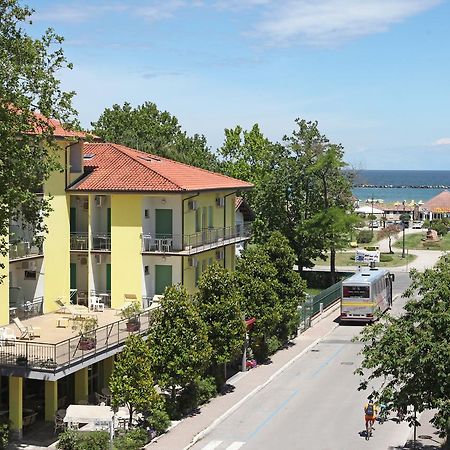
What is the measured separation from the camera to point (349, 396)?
33.9m

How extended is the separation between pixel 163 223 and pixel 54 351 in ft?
41.8

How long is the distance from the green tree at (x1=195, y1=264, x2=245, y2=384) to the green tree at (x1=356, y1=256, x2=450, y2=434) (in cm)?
835

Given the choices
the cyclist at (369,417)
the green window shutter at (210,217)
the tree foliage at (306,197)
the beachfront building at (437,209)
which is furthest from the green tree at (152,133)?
the beachfront building at (437,209)

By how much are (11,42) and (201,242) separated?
1714 centimetres

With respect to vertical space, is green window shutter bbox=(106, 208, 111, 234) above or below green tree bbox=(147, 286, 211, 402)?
above

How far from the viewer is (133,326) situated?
1261 inches

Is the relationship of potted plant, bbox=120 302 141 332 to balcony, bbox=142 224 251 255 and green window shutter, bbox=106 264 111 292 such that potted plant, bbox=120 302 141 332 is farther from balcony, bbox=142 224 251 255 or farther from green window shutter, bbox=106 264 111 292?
green window shutter, bbox=106 264 111 292

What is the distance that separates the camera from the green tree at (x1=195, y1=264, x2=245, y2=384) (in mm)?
31656

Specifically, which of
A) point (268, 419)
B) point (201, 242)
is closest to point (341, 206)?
point (201, 242)

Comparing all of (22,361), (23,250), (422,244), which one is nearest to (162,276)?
(23,250)

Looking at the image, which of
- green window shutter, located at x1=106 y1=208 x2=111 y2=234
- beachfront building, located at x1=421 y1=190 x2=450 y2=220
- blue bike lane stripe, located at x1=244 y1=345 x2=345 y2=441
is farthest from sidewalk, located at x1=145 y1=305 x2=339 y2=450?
beachfront building, located at x1=421 y1=190 x2=450 y2=220

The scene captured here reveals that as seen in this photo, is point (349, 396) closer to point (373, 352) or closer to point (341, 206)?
point (373, 352)

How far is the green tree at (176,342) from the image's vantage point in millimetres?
28344

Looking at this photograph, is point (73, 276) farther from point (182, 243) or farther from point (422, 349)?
point (422, 349)
